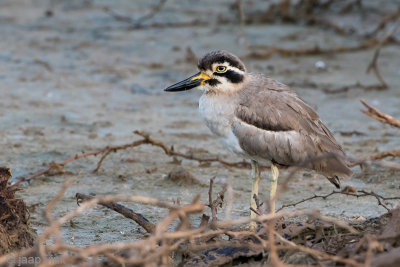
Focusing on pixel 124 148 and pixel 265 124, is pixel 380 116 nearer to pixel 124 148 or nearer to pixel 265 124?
pixel 265 124

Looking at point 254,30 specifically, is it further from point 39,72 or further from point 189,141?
point 189,141

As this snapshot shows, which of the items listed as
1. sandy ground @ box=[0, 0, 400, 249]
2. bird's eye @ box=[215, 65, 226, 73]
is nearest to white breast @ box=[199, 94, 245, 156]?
bird's eye @ box=[215, 65, 226, 73]

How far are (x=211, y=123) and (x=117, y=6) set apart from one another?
771 centimetres

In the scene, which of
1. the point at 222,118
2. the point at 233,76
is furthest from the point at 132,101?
the point at 222,118

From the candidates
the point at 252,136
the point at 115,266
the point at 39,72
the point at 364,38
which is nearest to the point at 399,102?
the point at 364,38

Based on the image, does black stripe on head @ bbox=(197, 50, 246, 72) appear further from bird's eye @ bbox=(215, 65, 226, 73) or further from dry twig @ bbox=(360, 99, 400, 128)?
dry twig @ bbox=(360, 99, 400, 128)

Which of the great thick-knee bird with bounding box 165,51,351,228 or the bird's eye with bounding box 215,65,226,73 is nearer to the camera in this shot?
the great thick-knee bird with bounding box 165,51,351,228

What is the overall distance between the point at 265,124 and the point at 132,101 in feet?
12.0

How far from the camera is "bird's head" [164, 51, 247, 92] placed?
5.30 meters

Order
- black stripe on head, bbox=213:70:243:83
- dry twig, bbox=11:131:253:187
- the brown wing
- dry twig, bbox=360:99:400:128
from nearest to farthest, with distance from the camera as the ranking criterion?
dry twig, bbox=360:99:400:128 < the brown wing < black stripe on head, bbox=213:70:243:83 < dry twig, bbox=11:131:253:187

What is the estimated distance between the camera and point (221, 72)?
5.36 m

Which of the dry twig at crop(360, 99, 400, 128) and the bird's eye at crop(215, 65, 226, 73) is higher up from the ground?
the bird's eye at crop(215, 65, 226, 73)

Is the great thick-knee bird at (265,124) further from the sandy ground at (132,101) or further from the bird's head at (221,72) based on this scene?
the sandy ground at (132,101)

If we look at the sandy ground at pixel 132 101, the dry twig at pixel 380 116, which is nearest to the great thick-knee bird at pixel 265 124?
the dry twig at pixel 380 116
